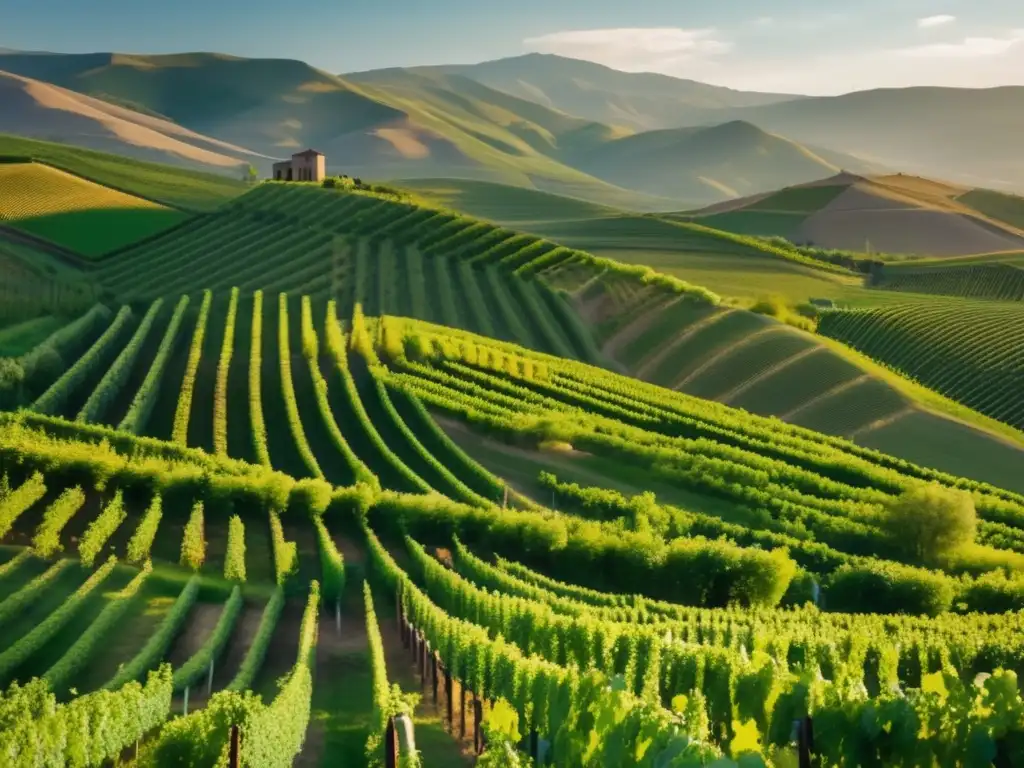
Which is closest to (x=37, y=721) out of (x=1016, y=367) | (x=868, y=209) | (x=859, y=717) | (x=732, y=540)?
(x=859, y=717)

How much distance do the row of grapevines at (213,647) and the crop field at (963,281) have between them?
77992 millimetres

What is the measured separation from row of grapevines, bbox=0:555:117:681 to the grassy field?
7198 centimetres

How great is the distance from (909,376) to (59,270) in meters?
55.8

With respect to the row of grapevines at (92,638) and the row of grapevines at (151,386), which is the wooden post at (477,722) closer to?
the row of grapevines at (92,638)

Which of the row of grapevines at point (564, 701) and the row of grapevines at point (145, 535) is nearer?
the row of grapevines at point (564, 701)

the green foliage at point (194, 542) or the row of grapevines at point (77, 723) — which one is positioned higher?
the row of grapevines at point (77, 723)

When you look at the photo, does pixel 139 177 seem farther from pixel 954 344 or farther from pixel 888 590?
pixel 888 590

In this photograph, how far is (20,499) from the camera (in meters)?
31.5

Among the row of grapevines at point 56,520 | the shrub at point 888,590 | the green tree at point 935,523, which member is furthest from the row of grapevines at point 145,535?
the green tree at point 935,523

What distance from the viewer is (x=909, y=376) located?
220 feet

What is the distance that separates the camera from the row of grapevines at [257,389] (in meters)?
42.3

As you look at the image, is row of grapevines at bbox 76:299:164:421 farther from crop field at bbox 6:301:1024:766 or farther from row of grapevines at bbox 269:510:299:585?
row of grapevines at bbox 269:510:299:585

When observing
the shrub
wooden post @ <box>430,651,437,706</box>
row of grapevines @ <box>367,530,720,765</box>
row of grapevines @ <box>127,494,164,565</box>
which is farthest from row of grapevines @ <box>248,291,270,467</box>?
the shrub

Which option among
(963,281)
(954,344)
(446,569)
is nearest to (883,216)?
(963,281)
